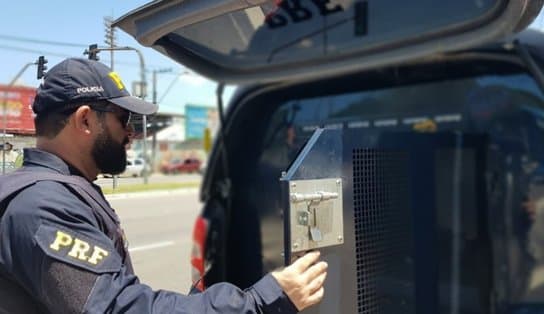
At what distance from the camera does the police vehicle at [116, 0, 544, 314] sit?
189 centimetres

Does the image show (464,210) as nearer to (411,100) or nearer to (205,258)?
(411,100)

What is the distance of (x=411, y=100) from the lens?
3.42 metres

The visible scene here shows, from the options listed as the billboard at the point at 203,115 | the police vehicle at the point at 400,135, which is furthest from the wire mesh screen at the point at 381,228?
the billboard at the point at 203,115

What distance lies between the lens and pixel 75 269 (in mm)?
1060

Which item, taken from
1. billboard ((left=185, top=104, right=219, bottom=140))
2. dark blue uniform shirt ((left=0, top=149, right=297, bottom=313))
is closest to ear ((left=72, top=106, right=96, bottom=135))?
dark blue uniform shirt ((left=0, top=149, right=297, bottom=313))

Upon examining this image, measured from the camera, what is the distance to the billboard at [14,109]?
5.19 ft

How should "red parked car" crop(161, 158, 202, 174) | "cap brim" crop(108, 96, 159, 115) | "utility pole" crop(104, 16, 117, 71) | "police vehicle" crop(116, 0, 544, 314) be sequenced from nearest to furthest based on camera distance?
"cap brim" crop(108, 96, 159, 115) → "utility pole" crop(104, 16, 117, 71) → "police vehicle" crop(116, 0, 544, 314) → "red parked car" crop(161, 158, 202, 174)

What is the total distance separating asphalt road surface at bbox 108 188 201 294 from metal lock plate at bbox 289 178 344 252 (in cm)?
58

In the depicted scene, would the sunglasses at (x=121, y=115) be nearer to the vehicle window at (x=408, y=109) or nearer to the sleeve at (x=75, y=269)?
the sleeve at (x=75, y=269)

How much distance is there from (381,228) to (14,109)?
3.72 ft

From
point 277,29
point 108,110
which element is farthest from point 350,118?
point 108,110

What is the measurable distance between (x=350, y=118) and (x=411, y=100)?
1.26 feet

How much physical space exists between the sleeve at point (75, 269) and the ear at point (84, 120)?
0.56 feet

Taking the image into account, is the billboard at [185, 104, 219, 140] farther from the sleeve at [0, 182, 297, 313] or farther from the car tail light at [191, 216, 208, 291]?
the sleeve at [0, 182, 297, 313]
